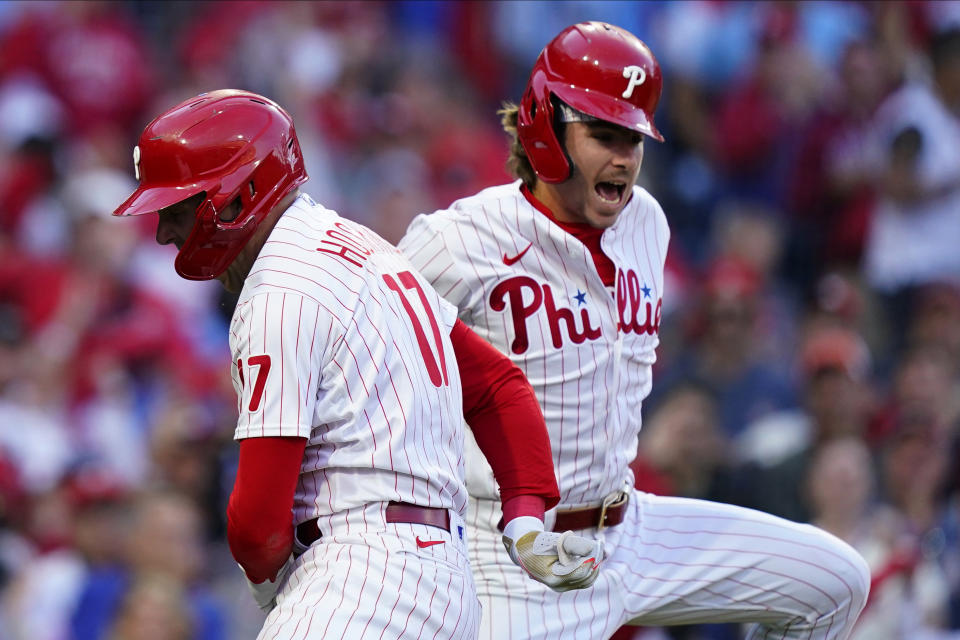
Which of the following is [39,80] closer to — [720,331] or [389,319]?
[720,331]

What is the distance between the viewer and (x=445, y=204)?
7574 mm

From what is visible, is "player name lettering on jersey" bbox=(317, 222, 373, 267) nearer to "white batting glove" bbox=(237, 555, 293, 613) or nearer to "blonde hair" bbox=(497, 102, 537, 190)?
"white batting glove" bbox=(237, 555, 293, 613)

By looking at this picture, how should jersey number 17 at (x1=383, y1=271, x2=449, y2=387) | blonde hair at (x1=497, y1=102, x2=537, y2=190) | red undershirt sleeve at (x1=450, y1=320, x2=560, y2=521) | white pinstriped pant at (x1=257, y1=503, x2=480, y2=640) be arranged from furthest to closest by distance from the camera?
blonde hair at (x1=497, y1=102, x2=537, y2=190)
red undershirt sleeve at (x1=450, y1=320, x2=560, y2=521)
jersey number 17 at (x1=383, y1=271, x2=449, y2=387)
white pinstriped pant at (x1=257, y1=503, x2=480, y2=640)

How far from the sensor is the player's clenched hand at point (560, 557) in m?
2.92

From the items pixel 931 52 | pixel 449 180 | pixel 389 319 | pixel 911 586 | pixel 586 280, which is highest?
pixel 389 319

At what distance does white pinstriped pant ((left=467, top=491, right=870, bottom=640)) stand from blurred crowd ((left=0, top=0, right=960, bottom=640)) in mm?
1963

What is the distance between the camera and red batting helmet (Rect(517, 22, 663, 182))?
3.46 meters

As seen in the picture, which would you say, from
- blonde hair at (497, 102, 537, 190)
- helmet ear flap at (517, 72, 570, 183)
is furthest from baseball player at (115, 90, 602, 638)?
blonde hair at (497, 102, 537, 190)

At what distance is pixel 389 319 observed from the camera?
2.73 meters

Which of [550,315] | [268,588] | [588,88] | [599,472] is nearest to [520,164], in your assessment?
[588,88]

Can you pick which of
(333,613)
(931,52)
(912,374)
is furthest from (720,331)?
(333,613)

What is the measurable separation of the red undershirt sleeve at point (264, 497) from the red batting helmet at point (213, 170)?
0.45m

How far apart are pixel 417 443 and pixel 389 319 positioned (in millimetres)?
268

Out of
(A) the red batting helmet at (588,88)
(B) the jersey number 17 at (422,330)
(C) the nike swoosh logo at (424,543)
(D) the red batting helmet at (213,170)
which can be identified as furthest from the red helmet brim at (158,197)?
(A) the red batting helmet at (588,88)
